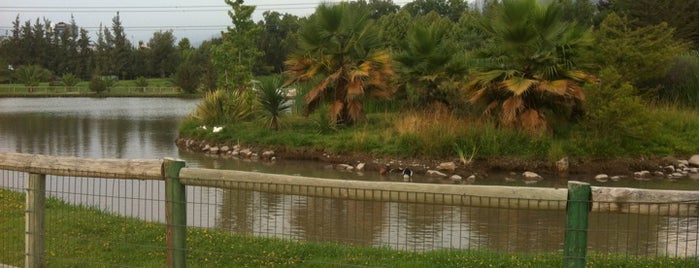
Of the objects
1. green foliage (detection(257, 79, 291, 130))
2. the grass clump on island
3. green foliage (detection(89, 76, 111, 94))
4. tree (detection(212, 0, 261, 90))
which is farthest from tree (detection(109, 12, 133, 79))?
the grass clump on island

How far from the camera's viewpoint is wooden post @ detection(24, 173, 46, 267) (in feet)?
17.8

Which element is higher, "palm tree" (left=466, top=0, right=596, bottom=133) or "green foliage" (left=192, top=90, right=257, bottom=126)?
"palm tree" (left=466, top=0, right=596, bottom=133)

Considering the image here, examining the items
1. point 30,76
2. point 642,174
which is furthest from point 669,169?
point 30,76

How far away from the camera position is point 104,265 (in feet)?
19.8

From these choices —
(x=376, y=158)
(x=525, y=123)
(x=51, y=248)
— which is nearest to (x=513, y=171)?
(x=525, y=123)

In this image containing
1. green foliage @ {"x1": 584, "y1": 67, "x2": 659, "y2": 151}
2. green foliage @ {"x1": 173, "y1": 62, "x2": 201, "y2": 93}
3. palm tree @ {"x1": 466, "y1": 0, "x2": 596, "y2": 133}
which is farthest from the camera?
green foliage @ {"x1": 173, "y1": 62, "x2": 201, "y2": 93}

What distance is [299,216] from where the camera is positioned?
9.87 meters

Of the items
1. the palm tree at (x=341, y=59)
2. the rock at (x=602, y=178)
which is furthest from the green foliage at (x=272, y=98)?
the rock at (x=602, y=178)

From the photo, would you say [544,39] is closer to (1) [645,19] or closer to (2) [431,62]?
(2) [431,62]

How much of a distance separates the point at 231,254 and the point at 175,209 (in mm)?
1194

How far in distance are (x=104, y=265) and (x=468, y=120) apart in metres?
13.6

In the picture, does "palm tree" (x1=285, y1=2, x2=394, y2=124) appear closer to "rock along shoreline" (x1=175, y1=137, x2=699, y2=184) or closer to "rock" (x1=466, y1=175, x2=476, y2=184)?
"rock along shoreline" (x1=175, y1=137, x2=699, y2=184)

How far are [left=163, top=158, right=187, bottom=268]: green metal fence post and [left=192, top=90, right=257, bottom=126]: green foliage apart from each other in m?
18.0

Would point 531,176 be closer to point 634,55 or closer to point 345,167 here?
point 345,167
